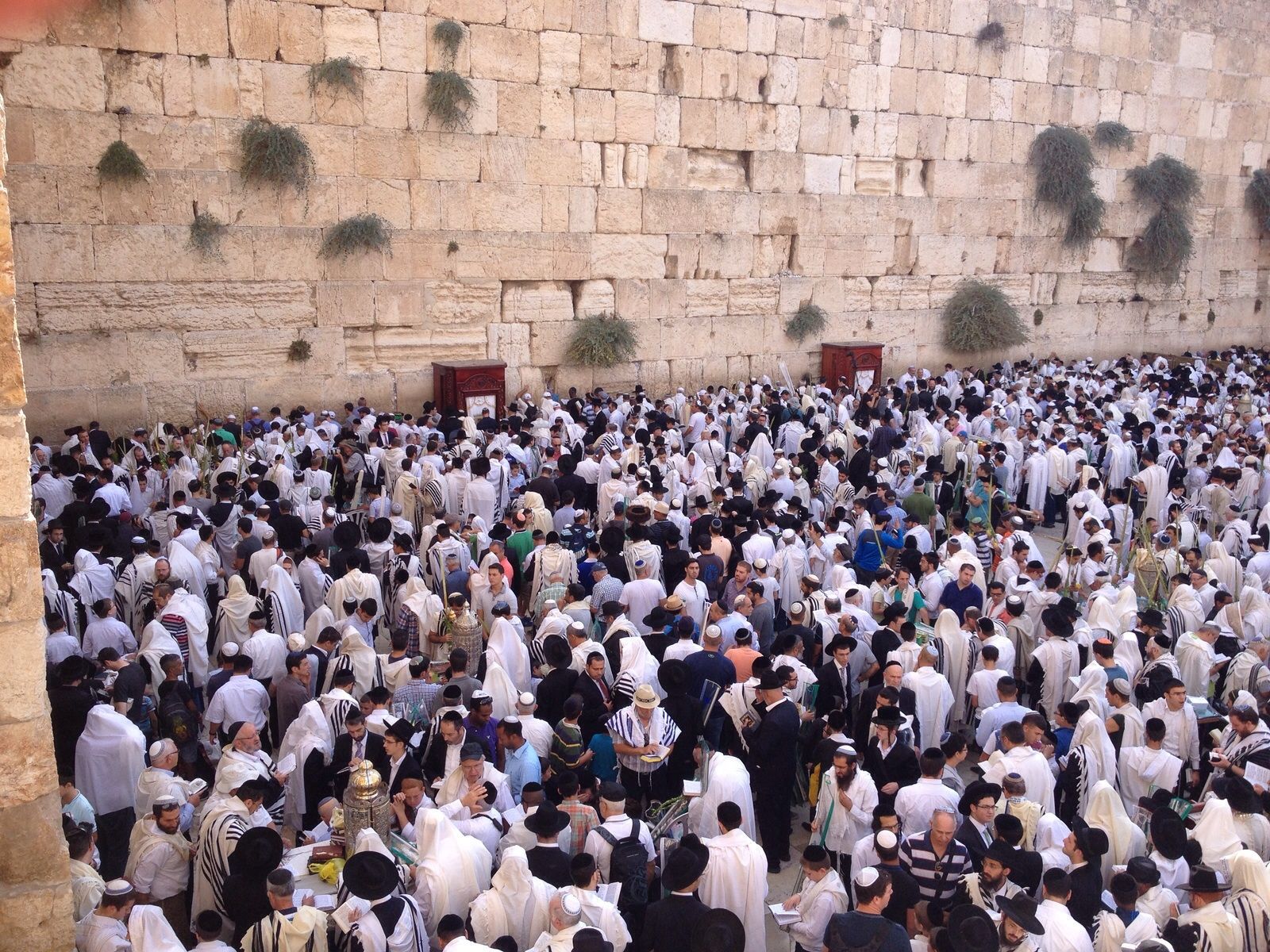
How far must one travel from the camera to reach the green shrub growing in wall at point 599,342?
1587 cm

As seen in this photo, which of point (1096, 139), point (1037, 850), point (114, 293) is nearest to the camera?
point (1037, 850)

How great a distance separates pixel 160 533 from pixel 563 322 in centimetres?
771

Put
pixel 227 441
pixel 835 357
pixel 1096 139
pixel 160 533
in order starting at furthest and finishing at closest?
pixel 1096 139
pixel 835 357
pixel 227 441
pixel 160 533

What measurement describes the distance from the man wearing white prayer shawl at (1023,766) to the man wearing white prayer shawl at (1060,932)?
1.19m

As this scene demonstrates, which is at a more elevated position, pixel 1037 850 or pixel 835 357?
pixel 835 357

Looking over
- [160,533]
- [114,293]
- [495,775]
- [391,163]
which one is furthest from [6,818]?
[391,163]

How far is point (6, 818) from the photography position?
4316mm

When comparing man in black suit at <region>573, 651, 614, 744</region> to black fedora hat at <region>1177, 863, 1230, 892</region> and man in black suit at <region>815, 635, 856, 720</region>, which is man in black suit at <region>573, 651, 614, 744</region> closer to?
man in black suit at <region>815, 635, 856, 720</region>

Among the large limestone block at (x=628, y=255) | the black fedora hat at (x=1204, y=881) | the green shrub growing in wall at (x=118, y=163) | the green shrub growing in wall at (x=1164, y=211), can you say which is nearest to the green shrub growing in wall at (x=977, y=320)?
the green shrub growing in wall at (x=1164, y=211)

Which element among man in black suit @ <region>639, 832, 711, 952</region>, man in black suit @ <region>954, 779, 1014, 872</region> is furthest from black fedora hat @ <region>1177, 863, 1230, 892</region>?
man in black suit @ <region>639, 832, 711, 952</region>

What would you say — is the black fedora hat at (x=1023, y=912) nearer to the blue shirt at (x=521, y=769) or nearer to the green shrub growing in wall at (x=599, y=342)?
the blue shirt at (x=521, y=769)

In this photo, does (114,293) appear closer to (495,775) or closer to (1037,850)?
(495,775)

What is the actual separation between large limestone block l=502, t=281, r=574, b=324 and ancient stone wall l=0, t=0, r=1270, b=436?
0.05m

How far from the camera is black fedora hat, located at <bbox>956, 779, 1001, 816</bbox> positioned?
5.20 m
